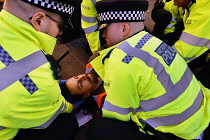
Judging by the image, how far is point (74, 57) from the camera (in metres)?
3.12

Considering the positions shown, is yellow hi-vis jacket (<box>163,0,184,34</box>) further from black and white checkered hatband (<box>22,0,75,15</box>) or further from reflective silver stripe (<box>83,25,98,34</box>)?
black and white checkered hatband (<box>22,0,75,15</box>)

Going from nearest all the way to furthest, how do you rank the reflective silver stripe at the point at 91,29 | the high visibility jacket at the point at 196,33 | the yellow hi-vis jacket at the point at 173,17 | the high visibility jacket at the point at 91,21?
Result: 1. the high visibility jacket at the point at 196,33
2. the high visibility jacket at the point at 91,21
3. the reflective silver stripe at the point at 91,29
4. the yellow hi-vis jacket at the point at 173,17

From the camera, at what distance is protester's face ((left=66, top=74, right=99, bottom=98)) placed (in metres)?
2.19

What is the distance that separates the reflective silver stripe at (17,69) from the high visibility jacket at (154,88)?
1.63 ft

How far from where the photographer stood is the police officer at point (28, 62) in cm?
107

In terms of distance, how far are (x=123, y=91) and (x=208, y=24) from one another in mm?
1227

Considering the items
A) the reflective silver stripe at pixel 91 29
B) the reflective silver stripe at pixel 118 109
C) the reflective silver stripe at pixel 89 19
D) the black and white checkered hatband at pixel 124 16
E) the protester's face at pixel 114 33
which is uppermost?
the black and white checkered hatband at pixel 124 16

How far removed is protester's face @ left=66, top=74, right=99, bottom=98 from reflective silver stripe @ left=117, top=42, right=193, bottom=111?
1027mm

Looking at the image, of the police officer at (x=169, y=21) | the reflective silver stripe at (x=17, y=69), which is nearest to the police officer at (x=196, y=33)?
the police officer at (x=169, y=21)

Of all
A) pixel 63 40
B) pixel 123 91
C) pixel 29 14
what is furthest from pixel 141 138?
pixel 63 40

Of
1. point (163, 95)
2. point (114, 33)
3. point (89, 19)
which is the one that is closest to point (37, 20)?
point (114, 33)

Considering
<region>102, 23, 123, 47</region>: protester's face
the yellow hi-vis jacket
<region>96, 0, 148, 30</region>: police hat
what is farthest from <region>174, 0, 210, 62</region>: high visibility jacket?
<region>102, 23, 123, 47</region>: protester's face

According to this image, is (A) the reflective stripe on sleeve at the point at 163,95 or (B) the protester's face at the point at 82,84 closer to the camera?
(A) the reflective stripe on sleeve at the point at 163,95

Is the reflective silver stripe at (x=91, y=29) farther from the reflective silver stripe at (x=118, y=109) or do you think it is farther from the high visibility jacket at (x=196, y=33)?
the reflective silver stripe at (x=118, y=109)
